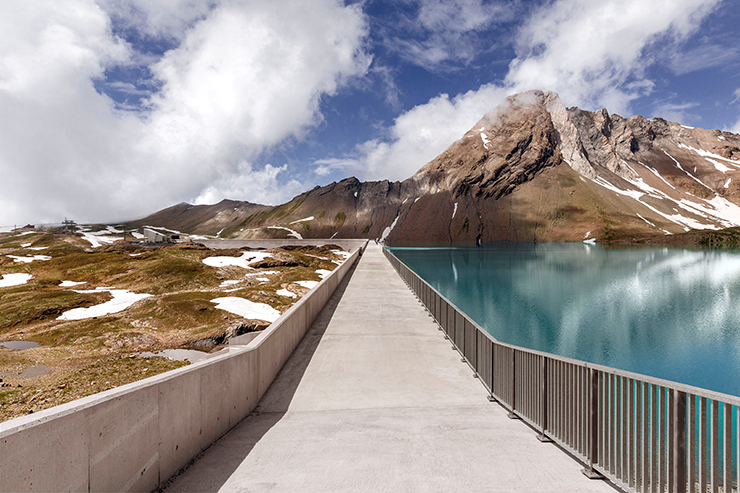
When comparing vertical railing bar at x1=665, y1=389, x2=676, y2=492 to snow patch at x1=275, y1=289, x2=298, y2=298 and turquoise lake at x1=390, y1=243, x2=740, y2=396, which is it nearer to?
turquoise lake at x1=390, y1=243, x2=740, y2=396

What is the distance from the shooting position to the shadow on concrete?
396 cm

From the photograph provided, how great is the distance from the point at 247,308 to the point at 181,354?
630 cm

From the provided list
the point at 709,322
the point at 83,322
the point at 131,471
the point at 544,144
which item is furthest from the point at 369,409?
the point at 544,144

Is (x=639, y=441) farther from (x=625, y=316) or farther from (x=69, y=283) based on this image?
(x=69, y=283)

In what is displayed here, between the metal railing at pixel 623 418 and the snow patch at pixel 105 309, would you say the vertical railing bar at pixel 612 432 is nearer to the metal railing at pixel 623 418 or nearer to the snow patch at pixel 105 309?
the metal railing at pixel 623 418

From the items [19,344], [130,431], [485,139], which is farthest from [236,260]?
[485,139]

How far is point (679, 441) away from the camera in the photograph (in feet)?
10.6

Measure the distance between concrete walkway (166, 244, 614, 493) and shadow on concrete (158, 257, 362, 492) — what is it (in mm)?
16

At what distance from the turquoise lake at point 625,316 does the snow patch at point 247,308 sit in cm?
1260

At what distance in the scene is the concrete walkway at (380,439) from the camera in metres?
3.95

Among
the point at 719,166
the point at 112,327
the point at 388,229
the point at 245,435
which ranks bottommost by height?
the point at 112,327

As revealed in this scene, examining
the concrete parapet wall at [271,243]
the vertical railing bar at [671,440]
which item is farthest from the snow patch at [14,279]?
the concrete parapet wall at [271,243]

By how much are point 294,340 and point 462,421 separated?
16.9 feet

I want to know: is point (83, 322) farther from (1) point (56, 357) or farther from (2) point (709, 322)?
(2) point (709, 322)
